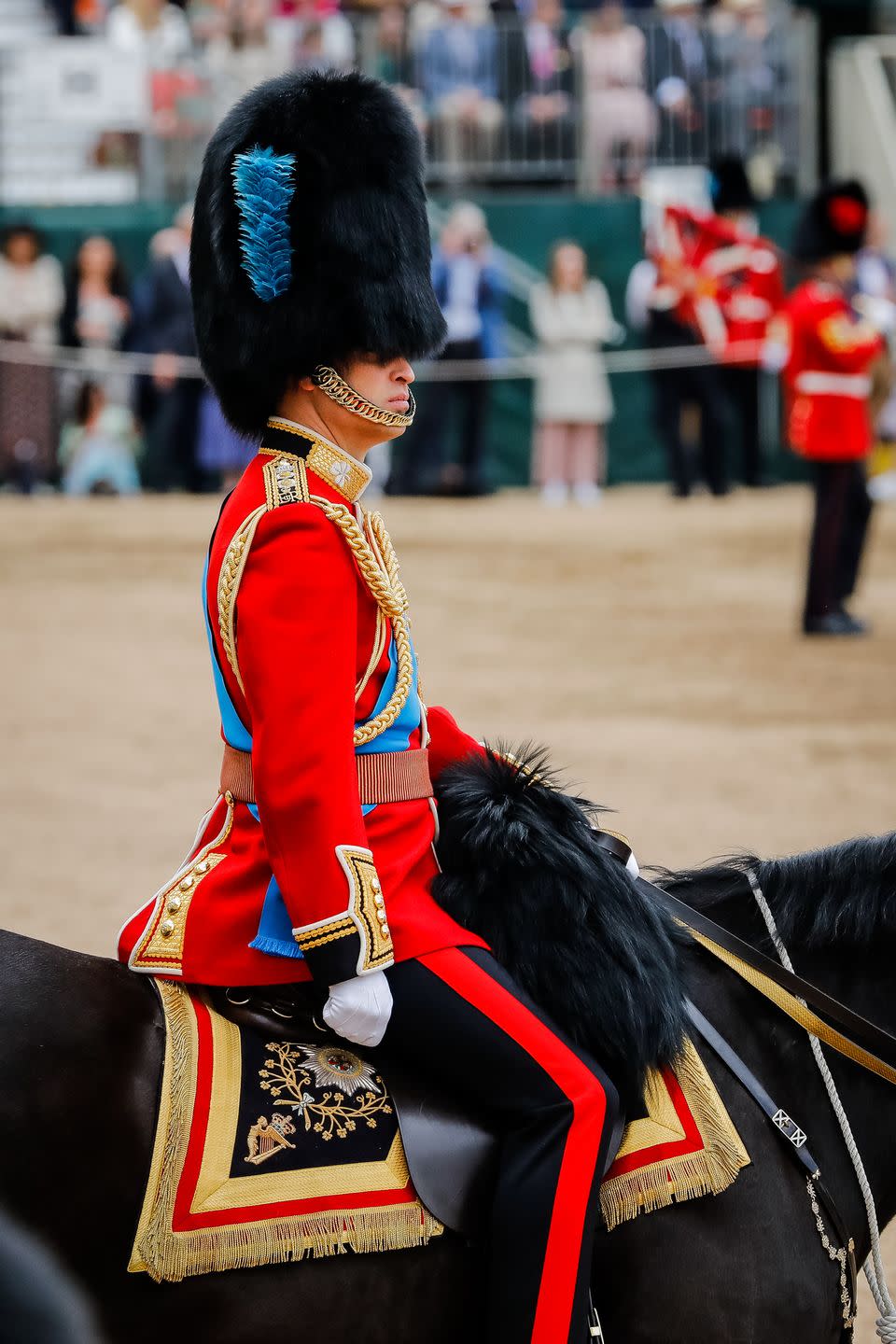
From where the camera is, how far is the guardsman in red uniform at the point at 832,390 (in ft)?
29.8

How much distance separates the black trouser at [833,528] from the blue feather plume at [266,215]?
743cm

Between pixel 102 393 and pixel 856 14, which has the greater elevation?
pixel 856 14

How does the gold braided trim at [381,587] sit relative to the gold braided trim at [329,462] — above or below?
below

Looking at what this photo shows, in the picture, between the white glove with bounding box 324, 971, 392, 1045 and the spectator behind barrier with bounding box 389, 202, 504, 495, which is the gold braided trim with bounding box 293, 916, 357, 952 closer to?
the white glove with bounding box 324, 971, 392, 1045

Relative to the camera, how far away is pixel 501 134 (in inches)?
655

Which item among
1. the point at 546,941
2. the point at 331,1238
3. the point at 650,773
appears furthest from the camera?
the point at 650,773

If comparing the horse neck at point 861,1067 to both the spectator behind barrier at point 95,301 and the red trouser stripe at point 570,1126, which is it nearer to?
the red trouser stripe at point 570,1126

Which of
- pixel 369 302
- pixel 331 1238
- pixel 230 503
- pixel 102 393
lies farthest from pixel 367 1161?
pixel 102 393

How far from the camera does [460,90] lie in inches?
643

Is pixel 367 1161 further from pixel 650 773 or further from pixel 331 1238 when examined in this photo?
pixel 650 773

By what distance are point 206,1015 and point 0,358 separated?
1343cm

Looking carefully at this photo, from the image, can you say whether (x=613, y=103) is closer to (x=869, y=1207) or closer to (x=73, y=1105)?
(x=869, y=1207)

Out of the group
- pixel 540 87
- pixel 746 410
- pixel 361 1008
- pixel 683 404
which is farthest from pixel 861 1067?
pixel 540 87

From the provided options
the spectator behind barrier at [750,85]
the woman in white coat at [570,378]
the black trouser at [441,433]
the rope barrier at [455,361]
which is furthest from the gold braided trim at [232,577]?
the spectator behind barrier at [750,85]
